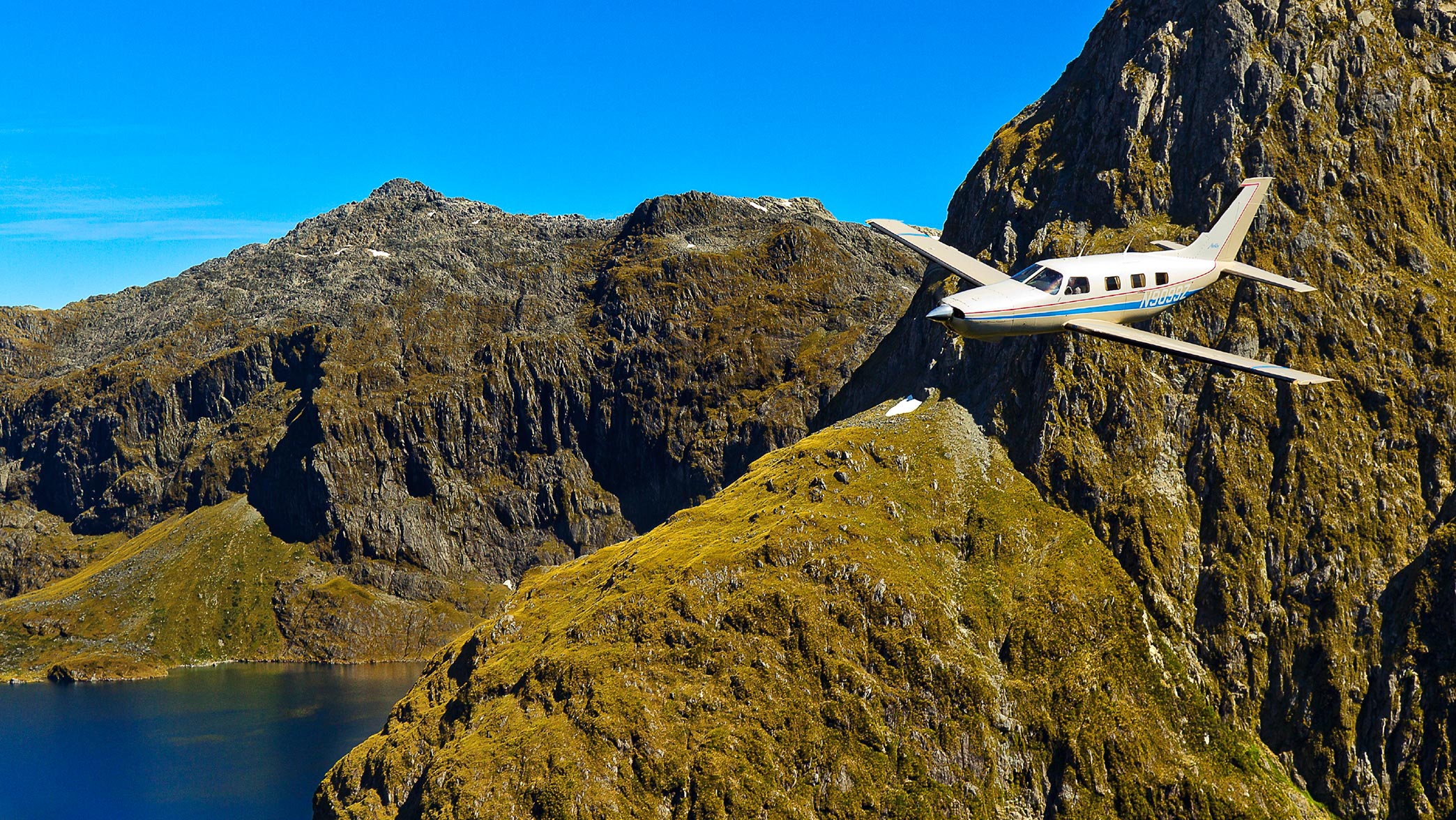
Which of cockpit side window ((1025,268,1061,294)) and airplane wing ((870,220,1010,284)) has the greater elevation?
airplane wing ((870,220,1010,284))

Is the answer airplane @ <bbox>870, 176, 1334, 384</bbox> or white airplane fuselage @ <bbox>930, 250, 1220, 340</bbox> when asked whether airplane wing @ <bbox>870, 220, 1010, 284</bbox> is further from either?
white airplane fuselage @ <bbox>930, 250, 1220, 340</bbox>

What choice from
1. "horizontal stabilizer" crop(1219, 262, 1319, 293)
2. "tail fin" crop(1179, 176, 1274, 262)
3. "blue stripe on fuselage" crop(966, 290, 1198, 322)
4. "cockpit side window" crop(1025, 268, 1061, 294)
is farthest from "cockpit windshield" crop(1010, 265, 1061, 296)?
"horizontal stabilizer" crop(1219, 262, 1319, 293)

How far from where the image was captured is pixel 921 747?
186750mm

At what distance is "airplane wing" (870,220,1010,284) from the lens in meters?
73.0

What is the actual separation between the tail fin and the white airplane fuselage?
6537mm

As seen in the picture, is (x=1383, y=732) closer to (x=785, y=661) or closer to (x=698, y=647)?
(x=785, y=661)

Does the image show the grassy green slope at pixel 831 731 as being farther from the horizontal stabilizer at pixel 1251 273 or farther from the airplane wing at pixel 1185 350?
the airplane wing at pixel 1185 350

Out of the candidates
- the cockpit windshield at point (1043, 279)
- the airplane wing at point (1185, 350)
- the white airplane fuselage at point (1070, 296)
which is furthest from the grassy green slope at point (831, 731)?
the airplane wing at point (1185, 350)

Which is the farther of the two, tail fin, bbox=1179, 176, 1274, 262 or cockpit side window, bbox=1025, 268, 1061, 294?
tail fin, bbox=1179, 176, 1274, 262

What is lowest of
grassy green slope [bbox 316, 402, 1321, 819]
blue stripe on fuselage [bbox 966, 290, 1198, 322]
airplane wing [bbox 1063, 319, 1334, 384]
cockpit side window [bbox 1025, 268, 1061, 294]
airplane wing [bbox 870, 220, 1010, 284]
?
grassy green slope [bbox 316, 402, 1321, 819]

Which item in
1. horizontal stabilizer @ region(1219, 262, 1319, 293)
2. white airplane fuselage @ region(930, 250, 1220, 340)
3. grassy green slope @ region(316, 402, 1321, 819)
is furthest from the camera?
grassy green slope @ region(316, 402, 1321, 819)

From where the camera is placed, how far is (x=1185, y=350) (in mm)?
57875

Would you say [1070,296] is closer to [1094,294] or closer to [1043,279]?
[1043,279]

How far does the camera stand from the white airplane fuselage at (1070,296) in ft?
208
